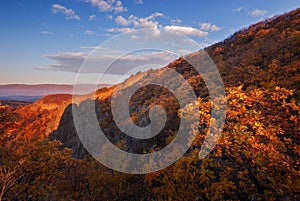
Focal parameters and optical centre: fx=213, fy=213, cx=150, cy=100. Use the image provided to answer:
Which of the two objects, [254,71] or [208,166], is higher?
[254,71]

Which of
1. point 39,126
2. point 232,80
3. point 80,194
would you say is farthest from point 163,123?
point 39,126

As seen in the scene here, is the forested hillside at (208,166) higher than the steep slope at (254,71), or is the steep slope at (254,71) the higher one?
the steep slope at (254,71)

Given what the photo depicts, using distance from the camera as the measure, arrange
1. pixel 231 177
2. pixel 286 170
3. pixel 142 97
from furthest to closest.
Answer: pixel 142 97, pixel 231 177, pixel 286 170

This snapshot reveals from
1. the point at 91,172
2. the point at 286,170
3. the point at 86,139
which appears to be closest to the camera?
the point at 286,170

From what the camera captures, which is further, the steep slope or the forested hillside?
the steep slope

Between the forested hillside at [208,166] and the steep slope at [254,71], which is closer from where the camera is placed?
the forested hillside at [208,166]

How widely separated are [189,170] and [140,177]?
3.17m

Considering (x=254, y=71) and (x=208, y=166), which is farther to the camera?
(x=254, y=71)

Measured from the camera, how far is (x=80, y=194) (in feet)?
35.7

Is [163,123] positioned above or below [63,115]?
above

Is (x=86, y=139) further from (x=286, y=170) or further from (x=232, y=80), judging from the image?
(x=286, y=170)

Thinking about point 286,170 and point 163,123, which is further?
point 163,123

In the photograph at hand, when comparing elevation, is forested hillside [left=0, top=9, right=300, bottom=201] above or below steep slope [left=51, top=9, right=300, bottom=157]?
below

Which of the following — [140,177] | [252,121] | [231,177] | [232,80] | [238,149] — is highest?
[232,80]
